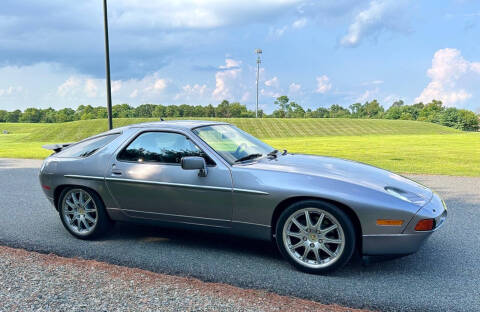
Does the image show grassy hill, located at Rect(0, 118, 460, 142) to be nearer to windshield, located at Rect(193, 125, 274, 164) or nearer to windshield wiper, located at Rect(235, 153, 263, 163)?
windshield, located at Rect(193, 125, 274, 164)

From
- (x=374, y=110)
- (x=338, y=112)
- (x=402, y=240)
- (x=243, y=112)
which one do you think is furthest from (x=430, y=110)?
(x=402, y=240)

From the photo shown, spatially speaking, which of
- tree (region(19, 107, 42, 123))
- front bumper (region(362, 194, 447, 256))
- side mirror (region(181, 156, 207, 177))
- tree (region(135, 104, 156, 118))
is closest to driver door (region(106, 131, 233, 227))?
side mirror (region(181, 156, 207, 177))

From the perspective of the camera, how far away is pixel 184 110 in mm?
118250

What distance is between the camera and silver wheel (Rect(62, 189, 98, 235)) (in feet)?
14.6

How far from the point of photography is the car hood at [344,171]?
3.55 metres

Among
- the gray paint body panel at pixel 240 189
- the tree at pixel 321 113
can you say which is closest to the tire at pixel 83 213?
the gray paint body panel at pixel 240 189

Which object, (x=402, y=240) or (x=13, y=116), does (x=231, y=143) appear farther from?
(x=13, y=116)

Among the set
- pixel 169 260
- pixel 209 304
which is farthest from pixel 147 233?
pixel 209 304

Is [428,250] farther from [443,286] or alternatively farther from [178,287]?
[178,287]

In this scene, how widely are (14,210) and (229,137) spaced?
4028 millimetres

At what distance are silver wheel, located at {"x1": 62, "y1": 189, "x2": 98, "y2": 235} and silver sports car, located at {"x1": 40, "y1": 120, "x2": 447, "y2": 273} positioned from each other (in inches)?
0.5

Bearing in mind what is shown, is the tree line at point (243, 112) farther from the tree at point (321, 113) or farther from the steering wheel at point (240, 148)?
the steering wheel at point (240, 148)

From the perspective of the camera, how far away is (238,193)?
3.65m

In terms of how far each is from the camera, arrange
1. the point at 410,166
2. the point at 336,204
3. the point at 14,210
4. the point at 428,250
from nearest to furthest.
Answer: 1. the point at 336,204
2. the point at 428,250
3. the point at 14,210
4. the point at 410,166
